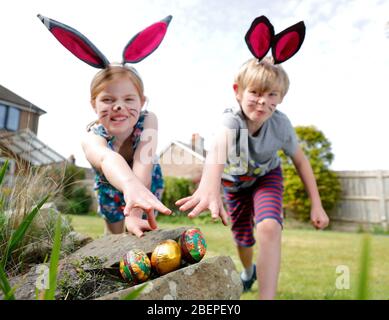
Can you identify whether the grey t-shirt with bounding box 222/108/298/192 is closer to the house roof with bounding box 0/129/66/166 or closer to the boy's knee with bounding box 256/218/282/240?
the boy's knee with bounding box 256/218/282/240

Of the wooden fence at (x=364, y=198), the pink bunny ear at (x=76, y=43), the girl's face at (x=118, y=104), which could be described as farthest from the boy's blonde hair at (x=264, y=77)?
the wooden fence at (x=364, y=198)

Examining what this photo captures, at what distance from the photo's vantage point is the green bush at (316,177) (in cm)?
938

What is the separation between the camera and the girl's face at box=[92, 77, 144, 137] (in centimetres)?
151

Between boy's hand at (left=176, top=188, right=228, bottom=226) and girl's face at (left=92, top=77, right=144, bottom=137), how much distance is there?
0.57 meters

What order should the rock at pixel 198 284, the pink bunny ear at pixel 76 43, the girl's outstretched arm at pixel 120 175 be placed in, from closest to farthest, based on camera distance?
the rock at pixel 198 284 < the girl's outstretched arm at pixel 120 175 < the pink bunny ear at pixel 76 43

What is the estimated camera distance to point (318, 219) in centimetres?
190

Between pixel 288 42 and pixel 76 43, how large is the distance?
1.01 m

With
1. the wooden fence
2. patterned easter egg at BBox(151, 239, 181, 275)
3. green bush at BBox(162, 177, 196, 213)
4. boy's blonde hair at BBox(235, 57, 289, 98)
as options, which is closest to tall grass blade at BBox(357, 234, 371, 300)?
patterned easter egg at BBox(151, 239, 181, 275)

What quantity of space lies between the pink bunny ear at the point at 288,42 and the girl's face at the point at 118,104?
0.75m

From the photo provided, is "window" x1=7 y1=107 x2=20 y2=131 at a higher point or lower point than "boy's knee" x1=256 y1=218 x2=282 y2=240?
higher

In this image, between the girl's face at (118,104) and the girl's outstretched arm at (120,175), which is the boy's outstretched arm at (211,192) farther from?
the girl's face at (118,104)

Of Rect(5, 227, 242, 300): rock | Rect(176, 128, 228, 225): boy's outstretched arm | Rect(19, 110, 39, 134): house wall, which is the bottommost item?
Rect(5, 227, 242, 300): rock
